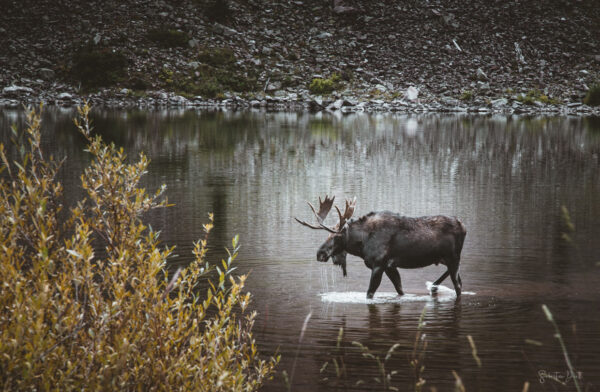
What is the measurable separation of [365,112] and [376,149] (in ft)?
111

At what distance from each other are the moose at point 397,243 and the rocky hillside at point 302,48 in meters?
60.3

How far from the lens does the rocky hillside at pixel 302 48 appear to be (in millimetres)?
74438

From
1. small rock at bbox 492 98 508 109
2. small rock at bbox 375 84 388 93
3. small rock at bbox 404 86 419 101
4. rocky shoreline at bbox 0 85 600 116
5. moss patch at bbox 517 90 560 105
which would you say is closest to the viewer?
rocky shoreline at bbox 0 85 600 116

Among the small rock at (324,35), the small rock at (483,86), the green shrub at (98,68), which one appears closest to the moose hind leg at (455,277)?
the green shrub at (98,68)

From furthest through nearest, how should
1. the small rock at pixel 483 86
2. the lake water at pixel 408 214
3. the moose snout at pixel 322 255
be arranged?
the small rock at pixel 483 86, the moose snout at pixel 322 255, the lake water at pixel 408 214

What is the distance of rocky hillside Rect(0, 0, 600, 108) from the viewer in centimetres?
7444

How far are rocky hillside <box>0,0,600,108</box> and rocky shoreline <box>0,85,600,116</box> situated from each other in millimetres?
673

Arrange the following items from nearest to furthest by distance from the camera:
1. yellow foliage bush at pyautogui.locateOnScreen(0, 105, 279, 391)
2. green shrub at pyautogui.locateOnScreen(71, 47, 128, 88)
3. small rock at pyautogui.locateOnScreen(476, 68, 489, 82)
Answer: yellow foliage bush at pyautogui.locateOnScreen(0, 105, 279, 391), green shrub at pyautogui.locateOnScreen(71, 47, 128, 88), small rock at pyautogui.locateOnScreen(476, 68, 489, 82)

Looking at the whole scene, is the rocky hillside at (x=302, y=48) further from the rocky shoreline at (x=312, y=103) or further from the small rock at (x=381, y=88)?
the rocky shoreline at (x=312, y=103)

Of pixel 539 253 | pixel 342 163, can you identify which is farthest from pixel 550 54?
pixel 539 253

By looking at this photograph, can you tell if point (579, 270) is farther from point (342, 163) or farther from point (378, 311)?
point (342, 163)

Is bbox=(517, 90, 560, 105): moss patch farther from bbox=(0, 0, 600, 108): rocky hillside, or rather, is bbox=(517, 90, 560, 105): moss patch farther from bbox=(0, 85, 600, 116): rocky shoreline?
bbox=(0, 0, 600, 108): rocky hillside

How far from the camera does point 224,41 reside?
273ft

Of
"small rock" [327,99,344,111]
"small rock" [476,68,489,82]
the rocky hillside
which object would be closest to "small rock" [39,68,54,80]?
the rocky hillside
